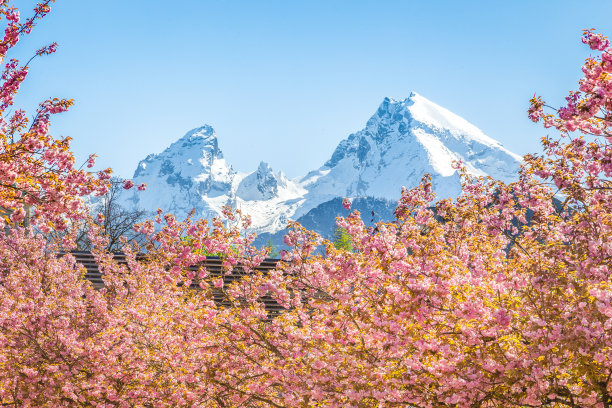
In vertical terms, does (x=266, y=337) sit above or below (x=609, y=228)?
below

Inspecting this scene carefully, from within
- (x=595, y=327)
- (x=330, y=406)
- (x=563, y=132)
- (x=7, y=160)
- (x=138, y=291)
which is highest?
(x=563, y=132)

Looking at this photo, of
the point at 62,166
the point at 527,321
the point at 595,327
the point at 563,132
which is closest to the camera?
the point at 595,327

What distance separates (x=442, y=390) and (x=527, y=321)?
1.16 metres

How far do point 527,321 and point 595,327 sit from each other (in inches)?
34.5

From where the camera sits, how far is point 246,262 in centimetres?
1077

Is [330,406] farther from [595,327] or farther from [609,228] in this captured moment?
[609,228]

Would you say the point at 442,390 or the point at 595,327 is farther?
the point at 442,390

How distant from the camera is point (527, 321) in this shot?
221 inches

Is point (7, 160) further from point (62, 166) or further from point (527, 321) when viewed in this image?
point (527, 321)

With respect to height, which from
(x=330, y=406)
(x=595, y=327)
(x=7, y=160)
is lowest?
(x=330, y=406)

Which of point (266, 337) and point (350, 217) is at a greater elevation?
point (350, 217)

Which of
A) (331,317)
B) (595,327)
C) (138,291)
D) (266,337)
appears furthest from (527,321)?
(138,291)

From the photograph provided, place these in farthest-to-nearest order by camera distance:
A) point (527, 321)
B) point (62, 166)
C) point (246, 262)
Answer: point (246, 262) → point (62, 166) → point (527, 321)

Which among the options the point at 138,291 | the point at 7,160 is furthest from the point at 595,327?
the point at 138,291
